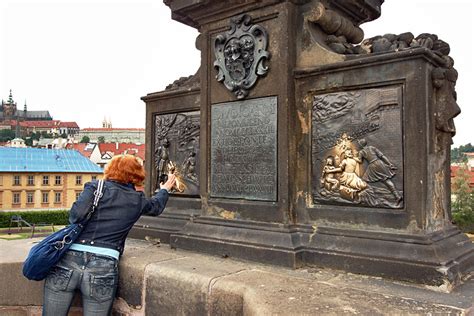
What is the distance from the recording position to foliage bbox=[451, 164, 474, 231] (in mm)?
33625

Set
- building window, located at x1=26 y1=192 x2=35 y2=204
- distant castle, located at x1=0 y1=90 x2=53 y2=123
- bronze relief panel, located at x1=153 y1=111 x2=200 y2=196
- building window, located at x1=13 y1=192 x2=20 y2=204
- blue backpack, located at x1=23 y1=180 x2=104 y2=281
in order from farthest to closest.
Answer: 1. distant castle, located at x1=0 y1=90 x2=53 y2=123
2. building window, located at x1=26 y1=192 x2=35 y2=204
3. building window, located at x1=13 y1=192 x2=20 y2=204
4. bronze relief panel, located at x1=153 y1=111 x2=200 y2=196
5. blue backpack, located at x1=23 y1=180 x2=104 y2=281

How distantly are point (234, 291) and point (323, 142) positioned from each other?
1.71 meters

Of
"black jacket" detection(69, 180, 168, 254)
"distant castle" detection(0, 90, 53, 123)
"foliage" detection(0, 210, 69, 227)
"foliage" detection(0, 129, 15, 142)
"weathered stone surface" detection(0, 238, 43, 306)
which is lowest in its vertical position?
"foliage" detection(0, 210, 69, 227)

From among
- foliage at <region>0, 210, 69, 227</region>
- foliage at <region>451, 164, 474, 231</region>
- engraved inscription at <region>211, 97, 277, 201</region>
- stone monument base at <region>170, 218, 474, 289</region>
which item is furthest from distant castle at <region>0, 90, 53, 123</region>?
stone monument base at <region>170, 218, 474, 289</region>

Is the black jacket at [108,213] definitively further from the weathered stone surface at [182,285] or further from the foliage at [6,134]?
the foliage at [6,134]

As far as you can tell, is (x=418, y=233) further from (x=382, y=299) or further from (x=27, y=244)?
(x=27, y=244)

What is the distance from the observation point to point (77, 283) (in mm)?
3164

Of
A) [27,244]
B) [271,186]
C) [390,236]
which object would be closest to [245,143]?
[271,186]

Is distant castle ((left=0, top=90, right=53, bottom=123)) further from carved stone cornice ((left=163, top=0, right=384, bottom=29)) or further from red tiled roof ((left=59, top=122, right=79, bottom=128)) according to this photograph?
carved stone cornice ((left=163, top=0, right=384, bottom=29))

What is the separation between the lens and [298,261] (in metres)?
3.75

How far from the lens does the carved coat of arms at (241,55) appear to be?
4266 mm

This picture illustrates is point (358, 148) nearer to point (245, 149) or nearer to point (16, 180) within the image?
point (245, 149)

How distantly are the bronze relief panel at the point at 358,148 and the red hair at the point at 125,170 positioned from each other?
5.52ft

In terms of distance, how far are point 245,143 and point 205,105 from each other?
2.48 feet
